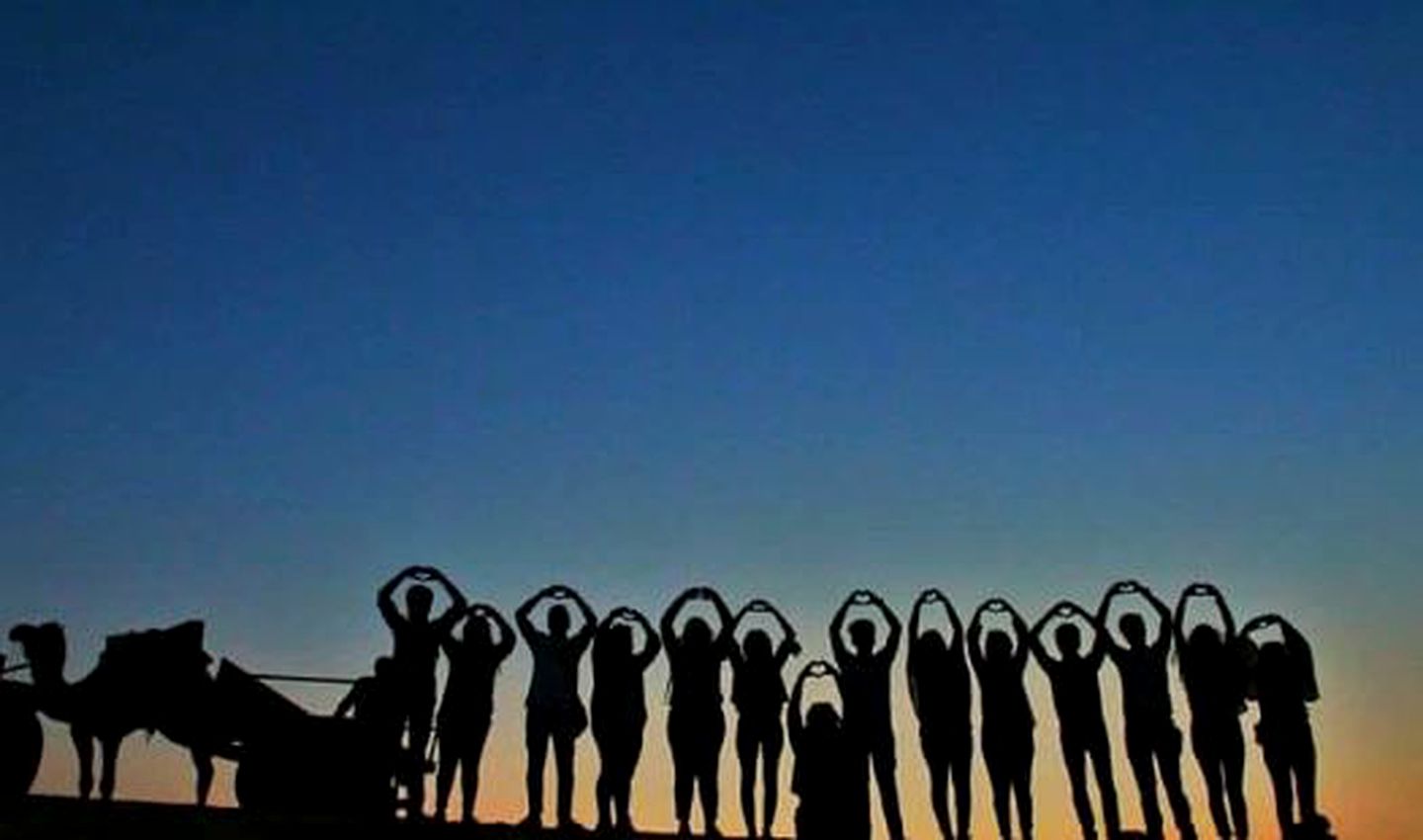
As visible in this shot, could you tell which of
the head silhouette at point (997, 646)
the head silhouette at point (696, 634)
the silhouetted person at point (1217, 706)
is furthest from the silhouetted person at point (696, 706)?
the silhouetted person at point (1217, 706)

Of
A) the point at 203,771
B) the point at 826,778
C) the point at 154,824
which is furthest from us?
the point at 203,771

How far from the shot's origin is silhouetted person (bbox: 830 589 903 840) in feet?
52.6

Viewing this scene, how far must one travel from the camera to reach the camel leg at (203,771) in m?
17.8

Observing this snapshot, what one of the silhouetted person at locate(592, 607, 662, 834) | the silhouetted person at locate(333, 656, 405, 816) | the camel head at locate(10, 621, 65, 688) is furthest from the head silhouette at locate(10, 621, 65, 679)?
the silhouetted person at locate(592, 607, 662, 834)

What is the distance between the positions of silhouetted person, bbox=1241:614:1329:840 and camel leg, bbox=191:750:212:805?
12.7m

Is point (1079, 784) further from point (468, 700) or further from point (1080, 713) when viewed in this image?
point (468, 700)

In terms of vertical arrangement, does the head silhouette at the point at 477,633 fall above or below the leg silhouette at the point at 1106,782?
above

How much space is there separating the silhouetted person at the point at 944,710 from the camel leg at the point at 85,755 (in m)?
9.32

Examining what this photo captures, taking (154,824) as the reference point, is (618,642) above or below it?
above

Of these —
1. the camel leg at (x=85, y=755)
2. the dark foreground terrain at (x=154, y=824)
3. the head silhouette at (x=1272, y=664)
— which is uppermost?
the head silhouette at (x=1272, y=664)

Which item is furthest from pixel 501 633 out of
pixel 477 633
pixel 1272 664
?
pixel 1272 664

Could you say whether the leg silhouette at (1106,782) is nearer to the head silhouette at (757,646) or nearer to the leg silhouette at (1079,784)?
the leg silhouette at (1079,784)

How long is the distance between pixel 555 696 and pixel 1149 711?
22.4 ft

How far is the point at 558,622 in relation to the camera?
16391mm
